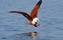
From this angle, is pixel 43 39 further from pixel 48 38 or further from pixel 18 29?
pixel 18 29

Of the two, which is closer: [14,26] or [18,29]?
[18,29]

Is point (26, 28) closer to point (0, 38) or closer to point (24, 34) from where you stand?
point (24, 34)

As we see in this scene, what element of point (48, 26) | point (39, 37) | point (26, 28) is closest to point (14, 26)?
point (26, 28)

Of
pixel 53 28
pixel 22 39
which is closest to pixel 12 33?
pixel 22 39

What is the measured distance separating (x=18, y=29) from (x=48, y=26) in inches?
65.1

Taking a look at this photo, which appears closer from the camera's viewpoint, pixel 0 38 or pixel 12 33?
pixel 0 38

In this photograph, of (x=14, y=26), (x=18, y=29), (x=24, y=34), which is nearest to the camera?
(x=24, y=34)

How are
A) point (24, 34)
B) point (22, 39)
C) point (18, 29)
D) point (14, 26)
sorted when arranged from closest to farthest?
1. point (22, 39)
2. point (24, 34)
3. point (18, 29)
4. point (14, 26)

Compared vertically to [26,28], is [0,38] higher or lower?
lower

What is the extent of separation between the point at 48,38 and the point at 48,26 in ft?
8.87

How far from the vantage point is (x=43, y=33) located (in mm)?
10461

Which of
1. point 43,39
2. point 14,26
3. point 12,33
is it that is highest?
point 14,26

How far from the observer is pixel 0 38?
945 cm

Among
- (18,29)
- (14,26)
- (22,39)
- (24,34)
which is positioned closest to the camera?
(22,39)
